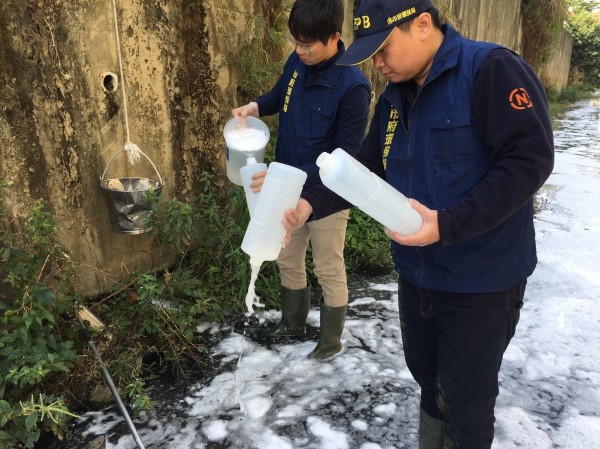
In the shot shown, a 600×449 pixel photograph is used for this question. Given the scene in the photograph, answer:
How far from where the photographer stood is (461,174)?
1.46 meters

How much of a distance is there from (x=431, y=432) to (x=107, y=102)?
8.50 feet

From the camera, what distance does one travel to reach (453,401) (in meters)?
1.66

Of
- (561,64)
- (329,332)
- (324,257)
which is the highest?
(561,64)

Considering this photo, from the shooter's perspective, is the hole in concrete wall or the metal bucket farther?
the hole in concrete wall

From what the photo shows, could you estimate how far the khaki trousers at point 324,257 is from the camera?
108 inches

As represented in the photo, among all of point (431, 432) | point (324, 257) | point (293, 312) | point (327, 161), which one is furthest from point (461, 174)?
point (293, 312)

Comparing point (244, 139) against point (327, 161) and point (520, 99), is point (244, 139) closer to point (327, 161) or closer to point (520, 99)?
point (327, 161)

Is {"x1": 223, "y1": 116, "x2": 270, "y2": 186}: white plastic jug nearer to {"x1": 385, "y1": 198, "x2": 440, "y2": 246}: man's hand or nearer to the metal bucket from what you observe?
the metal bucket

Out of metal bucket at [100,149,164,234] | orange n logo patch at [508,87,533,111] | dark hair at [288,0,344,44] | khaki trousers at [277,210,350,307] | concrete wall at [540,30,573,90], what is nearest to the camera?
orange n logo patch at [508,87,533,111]

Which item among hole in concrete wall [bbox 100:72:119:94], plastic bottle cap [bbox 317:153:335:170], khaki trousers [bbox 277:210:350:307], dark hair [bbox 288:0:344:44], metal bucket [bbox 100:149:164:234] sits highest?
dark hair [bbox 288:0:344:44]

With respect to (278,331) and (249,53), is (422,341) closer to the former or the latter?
(278,331)

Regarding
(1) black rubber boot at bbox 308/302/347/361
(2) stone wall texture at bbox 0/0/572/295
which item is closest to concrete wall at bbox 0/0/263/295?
(2) stone wall texture at bbox 0/0/572/295

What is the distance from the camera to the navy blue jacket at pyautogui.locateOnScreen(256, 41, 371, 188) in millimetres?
2459

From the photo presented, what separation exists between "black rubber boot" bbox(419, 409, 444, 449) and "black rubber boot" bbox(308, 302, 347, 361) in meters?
0.97
